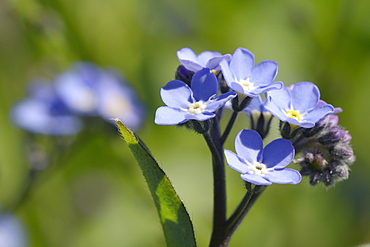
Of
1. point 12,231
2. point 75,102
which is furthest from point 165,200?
point 75,102

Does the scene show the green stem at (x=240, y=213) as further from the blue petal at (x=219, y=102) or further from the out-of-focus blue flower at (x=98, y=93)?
the out-of-focus blue flower at (x=98, y=93)

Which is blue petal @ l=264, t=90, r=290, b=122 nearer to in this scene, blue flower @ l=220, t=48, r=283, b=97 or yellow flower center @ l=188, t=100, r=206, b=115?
blue flower @ l=220, t=48, r=283, b=97

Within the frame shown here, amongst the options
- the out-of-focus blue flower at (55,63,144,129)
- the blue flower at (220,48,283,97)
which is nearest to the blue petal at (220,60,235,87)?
the blue flower at (220,48,283,97)

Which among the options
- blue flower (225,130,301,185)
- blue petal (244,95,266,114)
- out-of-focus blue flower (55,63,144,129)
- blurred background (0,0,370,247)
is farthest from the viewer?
out-of-focus blue flower (55,63,144,129)

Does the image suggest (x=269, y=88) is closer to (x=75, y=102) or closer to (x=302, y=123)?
(x=302, y=123)

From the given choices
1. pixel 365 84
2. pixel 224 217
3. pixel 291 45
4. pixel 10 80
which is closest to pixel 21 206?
pixel 10 80

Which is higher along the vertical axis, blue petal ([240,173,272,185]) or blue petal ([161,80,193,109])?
blue petal ([161,80,193,109])
